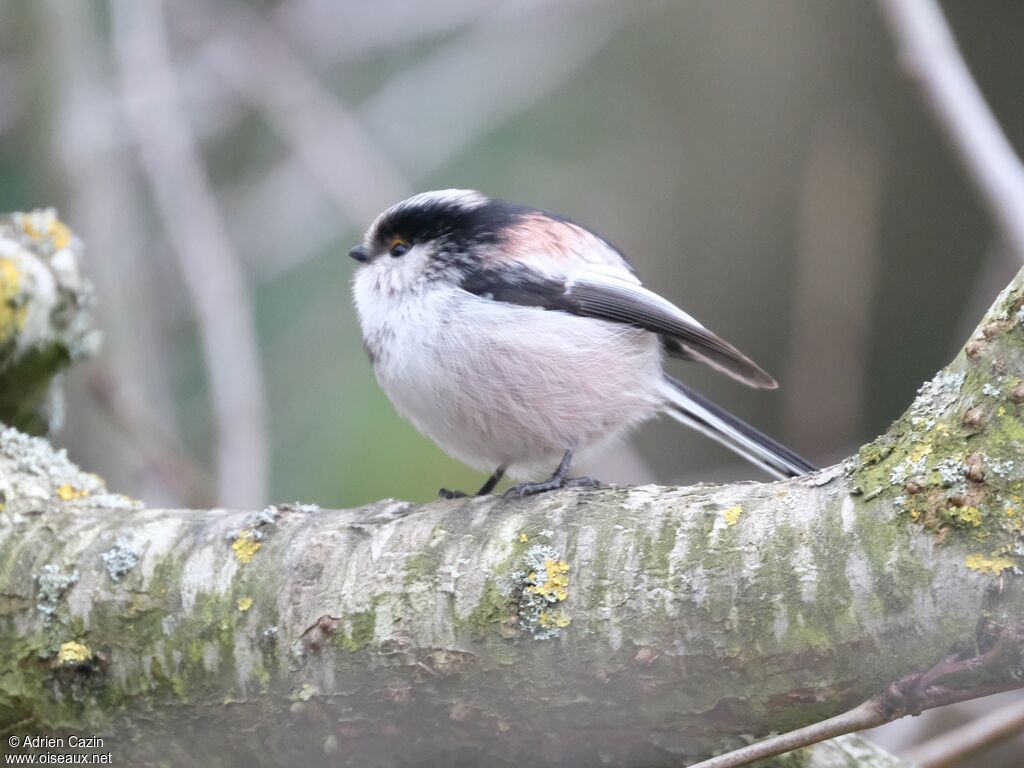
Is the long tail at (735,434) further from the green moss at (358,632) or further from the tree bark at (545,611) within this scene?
the green moss at (358,632)

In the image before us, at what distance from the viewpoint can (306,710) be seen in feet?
4.92

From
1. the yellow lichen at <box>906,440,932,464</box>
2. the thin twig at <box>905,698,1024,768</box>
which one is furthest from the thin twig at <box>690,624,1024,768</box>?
the thin twig at <box>905,698,1024,768</box>

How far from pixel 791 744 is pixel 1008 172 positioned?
1.24 meters

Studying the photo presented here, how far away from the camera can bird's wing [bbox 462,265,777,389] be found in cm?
215

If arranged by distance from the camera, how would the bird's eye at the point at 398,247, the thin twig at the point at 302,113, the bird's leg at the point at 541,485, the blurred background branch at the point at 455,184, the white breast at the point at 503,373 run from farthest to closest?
the thin twig at the point at 302,113 < the blurred background branch at the point at 455,184 < the bird's eye at the point at 398,247 < the white breast at the point at 503,373 < the bird's leg at the point at 541,485

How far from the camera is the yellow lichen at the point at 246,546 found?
1.65 metres

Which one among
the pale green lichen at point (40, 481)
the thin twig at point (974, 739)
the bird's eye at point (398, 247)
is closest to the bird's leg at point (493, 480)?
the bird's eye at point (398, 247)

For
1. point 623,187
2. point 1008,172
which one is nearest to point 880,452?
point 1008,172

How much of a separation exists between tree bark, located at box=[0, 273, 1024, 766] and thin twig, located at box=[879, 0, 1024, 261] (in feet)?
2.53

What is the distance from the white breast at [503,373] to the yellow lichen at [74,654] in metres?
0.81

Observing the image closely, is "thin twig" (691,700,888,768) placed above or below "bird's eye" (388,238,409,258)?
below

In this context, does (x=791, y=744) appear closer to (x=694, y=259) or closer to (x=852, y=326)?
(x=852, y=326)

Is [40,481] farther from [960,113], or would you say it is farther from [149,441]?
[960,113]

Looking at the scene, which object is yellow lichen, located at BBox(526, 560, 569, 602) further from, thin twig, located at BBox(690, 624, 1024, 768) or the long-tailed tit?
the long-tailed tit
